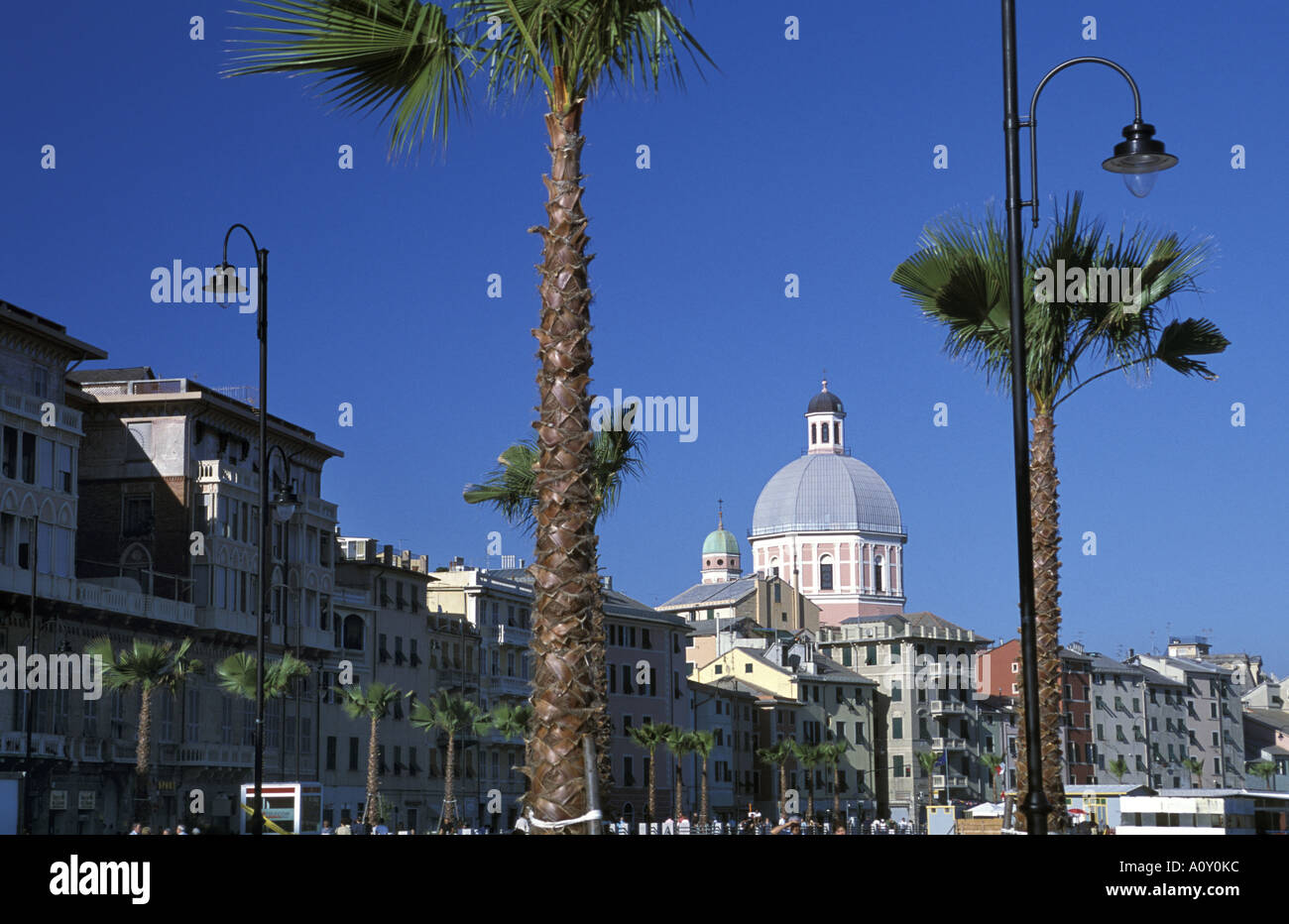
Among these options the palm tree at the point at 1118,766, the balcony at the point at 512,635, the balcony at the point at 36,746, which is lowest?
the palm tree at the point at 1118,766

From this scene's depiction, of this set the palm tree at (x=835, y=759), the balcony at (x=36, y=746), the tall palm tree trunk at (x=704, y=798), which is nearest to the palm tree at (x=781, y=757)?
the palm tree at (x=835, y=759)

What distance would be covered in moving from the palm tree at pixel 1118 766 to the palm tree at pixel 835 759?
99.4 ft

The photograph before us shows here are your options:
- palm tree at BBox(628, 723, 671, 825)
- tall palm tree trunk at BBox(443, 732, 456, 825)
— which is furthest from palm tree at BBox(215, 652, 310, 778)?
palm tree at BBox(628, 723, 671, 825)

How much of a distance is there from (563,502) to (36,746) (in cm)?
5650

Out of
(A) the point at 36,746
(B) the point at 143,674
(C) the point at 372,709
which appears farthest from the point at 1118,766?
(A) the point at 36,746

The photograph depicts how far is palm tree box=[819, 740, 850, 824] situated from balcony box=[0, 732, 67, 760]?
78.5 metres

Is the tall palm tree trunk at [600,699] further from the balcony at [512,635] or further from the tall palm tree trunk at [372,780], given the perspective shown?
the balcony at [512,635]

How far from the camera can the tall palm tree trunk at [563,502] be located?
46.5 ft

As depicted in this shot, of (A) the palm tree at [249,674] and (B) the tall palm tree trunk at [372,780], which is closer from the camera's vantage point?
(A) the palm tree at [249,674]

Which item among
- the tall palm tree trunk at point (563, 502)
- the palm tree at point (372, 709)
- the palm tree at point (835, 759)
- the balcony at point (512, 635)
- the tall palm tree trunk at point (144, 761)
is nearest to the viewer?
the tall palm tree trunk at point (563, 502)

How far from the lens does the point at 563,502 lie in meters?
14.6

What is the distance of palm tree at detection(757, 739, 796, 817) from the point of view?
132m

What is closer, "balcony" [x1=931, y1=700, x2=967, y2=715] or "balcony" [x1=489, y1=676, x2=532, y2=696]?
"balcony" [x1=489, y1=676, x2=532, y2=696]

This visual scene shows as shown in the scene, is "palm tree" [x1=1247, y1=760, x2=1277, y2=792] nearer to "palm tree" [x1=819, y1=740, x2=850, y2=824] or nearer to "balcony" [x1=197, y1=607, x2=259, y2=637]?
"palm tree" [x1=819, y1=740, x2=850, y2=824]
